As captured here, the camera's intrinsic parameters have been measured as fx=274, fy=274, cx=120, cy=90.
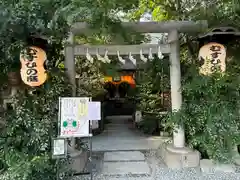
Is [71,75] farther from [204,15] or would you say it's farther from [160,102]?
[160,102]

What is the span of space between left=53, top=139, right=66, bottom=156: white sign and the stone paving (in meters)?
0.93

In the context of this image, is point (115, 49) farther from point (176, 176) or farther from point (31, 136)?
point (176, 176)

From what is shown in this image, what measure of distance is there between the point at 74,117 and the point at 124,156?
7.68 feet

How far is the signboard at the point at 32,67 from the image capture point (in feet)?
13.1

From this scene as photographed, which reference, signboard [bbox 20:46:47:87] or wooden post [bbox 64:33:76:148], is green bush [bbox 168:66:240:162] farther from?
signboard [bbox 20:46:47:87]

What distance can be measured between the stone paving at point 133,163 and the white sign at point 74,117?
0.99 metres

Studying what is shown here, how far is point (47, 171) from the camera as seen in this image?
4070 mm

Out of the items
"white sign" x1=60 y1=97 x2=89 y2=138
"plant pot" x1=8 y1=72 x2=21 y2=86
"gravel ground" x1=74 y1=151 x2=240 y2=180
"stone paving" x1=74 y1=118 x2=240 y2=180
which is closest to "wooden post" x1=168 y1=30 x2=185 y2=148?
"gravel ground" x1=74 y1=151 x2=240 y2=180

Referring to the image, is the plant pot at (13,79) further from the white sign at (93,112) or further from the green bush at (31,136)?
the white sign at (93,112)

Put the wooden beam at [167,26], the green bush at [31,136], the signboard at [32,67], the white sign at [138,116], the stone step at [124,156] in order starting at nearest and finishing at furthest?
1. the green bush at [31,136]
2. the signboard at [32,67]
3. the wooden beam at [167,26]
4. the stone step at [124,156]
5. the white sign at [138,116]

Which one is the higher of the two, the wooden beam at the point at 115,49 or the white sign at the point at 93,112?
the wooden beam at the point at 115,49

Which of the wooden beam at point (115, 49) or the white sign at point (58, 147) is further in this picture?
the wooden beam at point (115, 49)

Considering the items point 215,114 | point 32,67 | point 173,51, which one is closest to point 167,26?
point 173,51

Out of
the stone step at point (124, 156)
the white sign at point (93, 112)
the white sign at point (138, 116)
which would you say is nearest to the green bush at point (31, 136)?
the white sign at point (93, 112)
